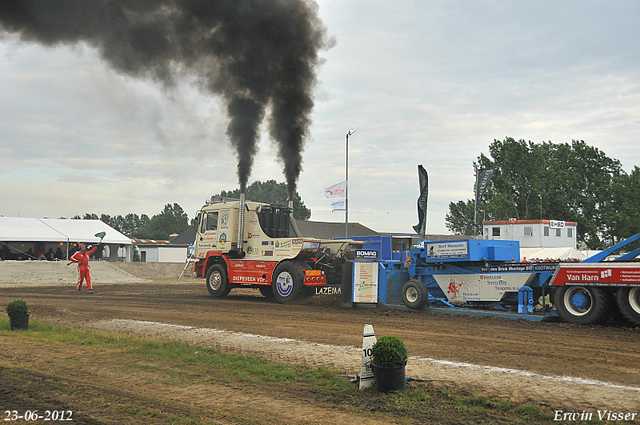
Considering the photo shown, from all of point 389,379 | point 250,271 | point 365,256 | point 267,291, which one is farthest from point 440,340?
point 267,291

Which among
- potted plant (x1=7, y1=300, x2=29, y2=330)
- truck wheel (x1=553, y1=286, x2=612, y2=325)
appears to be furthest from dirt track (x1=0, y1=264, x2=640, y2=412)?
potted plant (x1=7, y1=300, x2=29, y2=330)

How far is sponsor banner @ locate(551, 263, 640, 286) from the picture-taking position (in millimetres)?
10281

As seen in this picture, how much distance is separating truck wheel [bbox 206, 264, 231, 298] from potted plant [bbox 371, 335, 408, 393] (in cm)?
1302

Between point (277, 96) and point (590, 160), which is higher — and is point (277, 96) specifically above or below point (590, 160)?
below

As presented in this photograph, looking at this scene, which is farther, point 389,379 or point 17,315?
point 17,315

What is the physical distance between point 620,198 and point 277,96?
48.5m

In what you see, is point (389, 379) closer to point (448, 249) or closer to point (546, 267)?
point (546, 267)

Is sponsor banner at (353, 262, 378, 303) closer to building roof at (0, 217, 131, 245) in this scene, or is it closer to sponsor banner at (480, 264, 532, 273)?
sponsor banner at (480, 264, 532, 273)

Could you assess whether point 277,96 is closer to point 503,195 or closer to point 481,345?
point 481,345

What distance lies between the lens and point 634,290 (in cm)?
1036

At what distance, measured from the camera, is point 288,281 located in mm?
16453

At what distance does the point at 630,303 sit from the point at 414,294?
208 inches

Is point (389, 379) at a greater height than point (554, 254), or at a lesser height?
lesser

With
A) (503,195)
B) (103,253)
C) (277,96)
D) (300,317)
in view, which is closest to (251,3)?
(277,96)
